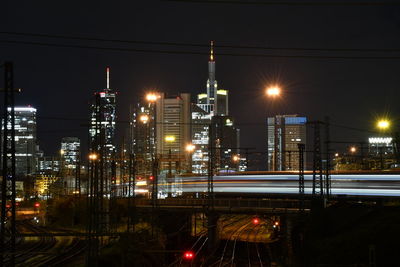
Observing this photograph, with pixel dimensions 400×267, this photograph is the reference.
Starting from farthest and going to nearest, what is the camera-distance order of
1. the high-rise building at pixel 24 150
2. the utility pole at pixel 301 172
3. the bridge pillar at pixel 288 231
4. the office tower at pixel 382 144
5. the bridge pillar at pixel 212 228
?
the high-rise building at pixel 24 150 < the office tower at pixel 382 144 < the bridge pillar at pixel 212 228 < the bridge pillar at pixel 288 231 < the utility pole at pixel 301 172

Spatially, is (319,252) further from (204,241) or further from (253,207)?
(204,241)

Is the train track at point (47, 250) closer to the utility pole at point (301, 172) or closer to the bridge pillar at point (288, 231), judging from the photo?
the bridge pillar at point (288, 231)

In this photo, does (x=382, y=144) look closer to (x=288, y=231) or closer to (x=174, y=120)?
(x=288, y=231)

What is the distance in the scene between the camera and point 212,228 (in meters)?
32.6

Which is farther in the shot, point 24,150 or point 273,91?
point 24,150

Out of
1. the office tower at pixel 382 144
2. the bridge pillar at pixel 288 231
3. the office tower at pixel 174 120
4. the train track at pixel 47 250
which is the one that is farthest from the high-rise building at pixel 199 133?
the bridge pillar at pixel 288 231

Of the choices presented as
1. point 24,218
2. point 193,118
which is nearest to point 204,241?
point 24,218

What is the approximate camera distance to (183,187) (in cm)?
4841

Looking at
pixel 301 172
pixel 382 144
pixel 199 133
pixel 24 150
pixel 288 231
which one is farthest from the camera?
pixel 199 133

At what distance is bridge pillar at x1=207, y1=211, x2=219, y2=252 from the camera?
105 ft

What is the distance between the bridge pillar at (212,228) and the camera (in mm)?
32097

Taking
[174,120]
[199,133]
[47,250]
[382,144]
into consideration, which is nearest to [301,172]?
[47,250]

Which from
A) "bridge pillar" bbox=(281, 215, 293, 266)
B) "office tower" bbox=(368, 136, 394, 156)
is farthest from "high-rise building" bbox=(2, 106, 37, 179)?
"bridge pillar" bbox=(281, 215, 293, 266)

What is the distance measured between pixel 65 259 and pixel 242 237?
1856 centimetres
